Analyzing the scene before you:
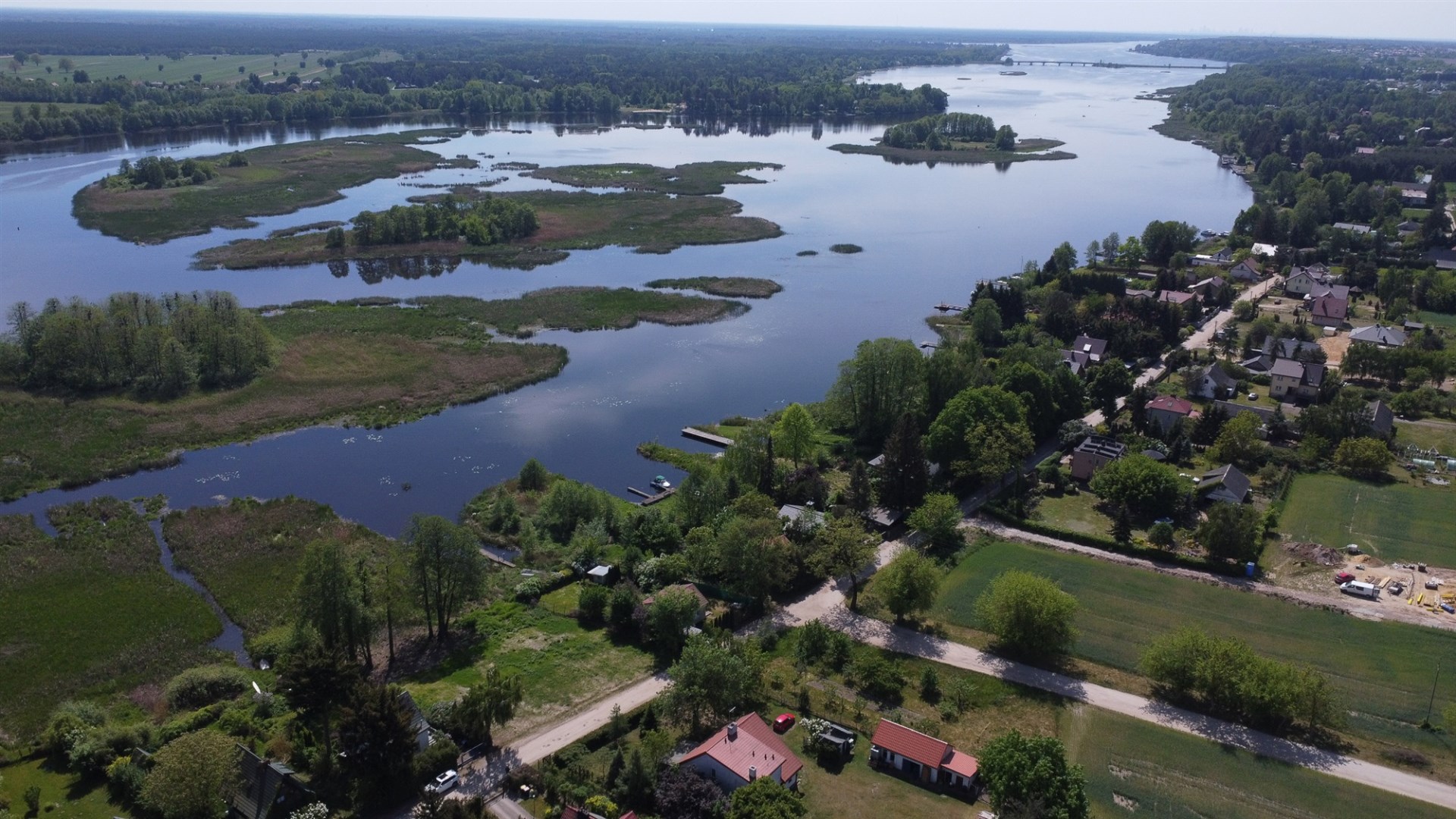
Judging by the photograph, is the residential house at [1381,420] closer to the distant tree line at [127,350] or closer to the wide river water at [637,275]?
the wide river water at [637,275]

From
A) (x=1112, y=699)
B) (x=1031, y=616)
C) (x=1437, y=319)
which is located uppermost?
(x=1437, y=319)

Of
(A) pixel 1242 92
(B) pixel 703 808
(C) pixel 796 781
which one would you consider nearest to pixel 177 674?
(B) pixel 703 808

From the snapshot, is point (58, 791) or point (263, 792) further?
point (58, 791)

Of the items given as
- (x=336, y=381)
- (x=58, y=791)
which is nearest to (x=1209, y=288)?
(x=336, y=381)

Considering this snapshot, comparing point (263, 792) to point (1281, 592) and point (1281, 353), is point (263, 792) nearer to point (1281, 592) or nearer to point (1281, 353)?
point (1281, 592)

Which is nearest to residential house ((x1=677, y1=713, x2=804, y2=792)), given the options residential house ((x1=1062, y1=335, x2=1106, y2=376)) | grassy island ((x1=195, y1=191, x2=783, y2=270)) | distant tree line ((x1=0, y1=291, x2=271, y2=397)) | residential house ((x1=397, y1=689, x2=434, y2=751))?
residential house ((x1=397, y1=689, x2=434, y2=751))

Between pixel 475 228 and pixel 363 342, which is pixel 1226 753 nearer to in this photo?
pixel 363 342
